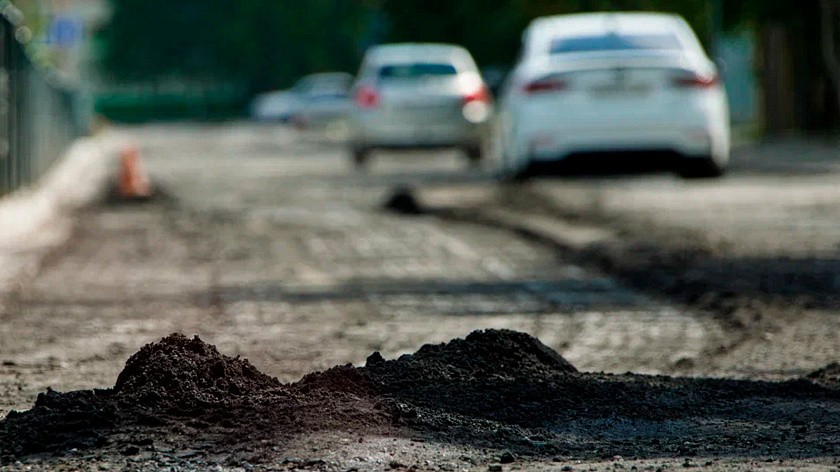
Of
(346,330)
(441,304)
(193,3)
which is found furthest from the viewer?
(193,3)

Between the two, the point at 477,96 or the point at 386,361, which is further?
the point at 477,96

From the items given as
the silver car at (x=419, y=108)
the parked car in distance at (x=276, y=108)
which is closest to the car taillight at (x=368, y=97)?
the silver car at (x=419, y=108)

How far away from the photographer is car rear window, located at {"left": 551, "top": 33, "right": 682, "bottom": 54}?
15.8m

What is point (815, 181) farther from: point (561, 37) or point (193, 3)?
point (193, 3)

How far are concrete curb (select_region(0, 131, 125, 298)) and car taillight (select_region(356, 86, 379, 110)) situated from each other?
13.3ft

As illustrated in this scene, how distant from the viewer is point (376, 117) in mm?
23906

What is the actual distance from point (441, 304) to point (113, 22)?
90761mm

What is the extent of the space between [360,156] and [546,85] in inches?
379

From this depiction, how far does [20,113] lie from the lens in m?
17.5

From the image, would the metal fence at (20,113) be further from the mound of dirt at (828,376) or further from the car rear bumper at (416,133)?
the mound of dirt at (828,376)

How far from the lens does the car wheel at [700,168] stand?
1594 centimetres

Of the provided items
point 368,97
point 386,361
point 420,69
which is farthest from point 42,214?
point 386,361

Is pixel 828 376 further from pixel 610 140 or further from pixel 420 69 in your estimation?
pixel 420 69

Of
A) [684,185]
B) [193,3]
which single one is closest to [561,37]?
[684,185]
